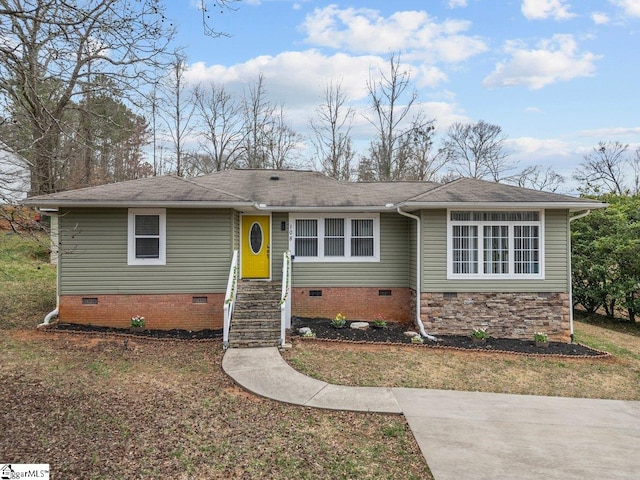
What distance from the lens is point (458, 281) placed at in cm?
970

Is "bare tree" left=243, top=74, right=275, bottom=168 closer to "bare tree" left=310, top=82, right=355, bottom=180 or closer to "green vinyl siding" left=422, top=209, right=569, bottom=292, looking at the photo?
"bare tree" left=310, top=82, right=355, bottom=180

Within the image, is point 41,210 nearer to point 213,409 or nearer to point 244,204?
point 244,204

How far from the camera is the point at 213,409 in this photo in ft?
17.1

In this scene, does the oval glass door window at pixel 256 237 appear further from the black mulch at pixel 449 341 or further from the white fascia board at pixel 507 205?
the white fascia board at pixel 507 205

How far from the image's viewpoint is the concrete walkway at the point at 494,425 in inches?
156

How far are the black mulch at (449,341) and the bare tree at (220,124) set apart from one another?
60.3 feet

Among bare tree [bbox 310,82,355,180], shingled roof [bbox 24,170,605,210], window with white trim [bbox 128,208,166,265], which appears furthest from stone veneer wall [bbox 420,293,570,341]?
bare tree [bbox 310,82,355,180]

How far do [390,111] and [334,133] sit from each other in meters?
3.96

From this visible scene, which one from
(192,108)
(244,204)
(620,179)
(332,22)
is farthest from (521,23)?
(620,179)

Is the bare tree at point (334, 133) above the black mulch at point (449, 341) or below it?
above

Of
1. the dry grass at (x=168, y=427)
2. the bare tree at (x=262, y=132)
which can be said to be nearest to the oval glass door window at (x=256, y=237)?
the dry grass at (x=168, y=427)

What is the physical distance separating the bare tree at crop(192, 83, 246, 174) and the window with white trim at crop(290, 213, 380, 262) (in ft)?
53.1

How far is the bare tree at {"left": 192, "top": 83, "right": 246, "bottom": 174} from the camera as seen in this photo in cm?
2527

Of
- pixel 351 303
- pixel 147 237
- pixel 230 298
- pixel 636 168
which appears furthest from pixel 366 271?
pixel 636 168
